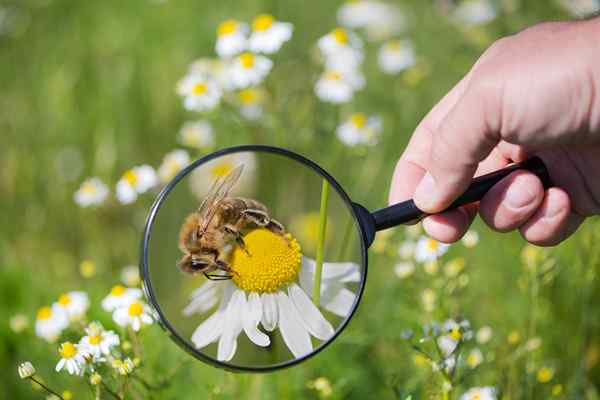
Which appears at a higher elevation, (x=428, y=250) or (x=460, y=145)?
(x=460, y=145)

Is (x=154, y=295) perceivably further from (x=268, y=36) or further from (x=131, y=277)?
(x=268, y=36)

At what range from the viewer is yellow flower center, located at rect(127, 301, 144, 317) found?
4.85ft

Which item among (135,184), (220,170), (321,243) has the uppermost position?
(220,170)

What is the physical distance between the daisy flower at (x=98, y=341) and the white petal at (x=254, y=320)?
0.25 m

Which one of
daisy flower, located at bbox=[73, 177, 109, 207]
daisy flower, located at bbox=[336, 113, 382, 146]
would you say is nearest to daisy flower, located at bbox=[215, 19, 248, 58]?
daisy flower, located at bbox=[336, 113, 382, 146]

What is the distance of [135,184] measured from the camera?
221cm

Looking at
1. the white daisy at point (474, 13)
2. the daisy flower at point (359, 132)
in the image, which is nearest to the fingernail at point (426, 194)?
the daisy flower at point (359, 132)

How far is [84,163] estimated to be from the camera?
2.93 metres

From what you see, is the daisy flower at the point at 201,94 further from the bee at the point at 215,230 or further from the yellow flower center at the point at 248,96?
the bee at the point at 215,230

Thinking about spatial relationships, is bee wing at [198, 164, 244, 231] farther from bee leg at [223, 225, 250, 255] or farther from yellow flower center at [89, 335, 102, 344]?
yellow flower center at [89, 335, 102, 344]

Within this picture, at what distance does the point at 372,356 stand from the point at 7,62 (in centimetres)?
235

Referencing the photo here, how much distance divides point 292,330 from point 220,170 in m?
0.35

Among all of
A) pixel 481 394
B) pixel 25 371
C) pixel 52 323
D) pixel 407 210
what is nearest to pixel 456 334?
pixel 481 394

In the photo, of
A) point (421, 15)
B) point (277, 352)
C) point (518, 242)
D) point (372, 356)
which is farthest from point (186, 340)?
point (421, 15)
